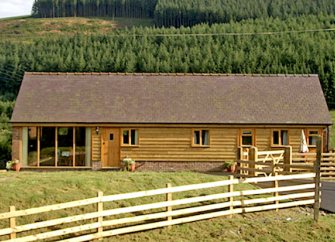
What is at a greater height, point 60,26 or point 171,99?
point 60,26

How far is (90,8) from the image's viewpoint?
157 meters

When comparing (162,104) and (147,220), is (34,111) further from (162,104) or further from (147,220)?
(147,220)

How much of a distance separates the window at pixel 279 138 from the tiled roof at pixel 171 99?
29.5 inches

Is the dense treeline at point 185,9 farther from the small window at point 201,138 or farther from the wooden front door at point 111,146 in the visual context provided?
the wooden front door at point 111,146

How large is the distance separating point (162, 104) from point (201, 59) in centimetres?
3889

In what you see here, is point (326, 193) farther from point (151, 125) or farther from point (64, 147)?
point (64, 147)

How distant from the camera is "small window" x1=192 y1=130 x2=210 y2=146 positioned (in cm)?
2398

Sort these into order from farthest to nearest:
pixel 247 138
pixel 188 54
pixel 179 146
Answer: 1. pixel 188 54
2. pixel 247 138
3. pixel 179 146

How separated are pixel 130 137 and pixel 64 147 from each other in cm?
366

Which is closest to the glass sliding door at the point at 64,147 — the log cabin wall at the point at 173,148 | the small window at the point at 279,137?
the log cabin wall at the point at 173,148

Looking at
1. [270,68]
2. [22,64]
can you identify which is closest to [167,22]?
[22,64]

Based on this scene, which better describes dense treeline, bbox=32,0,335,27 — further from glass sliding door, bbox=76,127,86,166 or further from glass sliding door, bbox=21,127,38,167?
glass sliding door, bbox=21,127,38,167

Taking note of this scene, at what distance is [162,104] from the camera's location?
979 inches

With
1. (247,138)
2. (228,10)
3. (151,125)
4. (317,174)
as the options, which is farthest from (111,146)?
(228,10)
